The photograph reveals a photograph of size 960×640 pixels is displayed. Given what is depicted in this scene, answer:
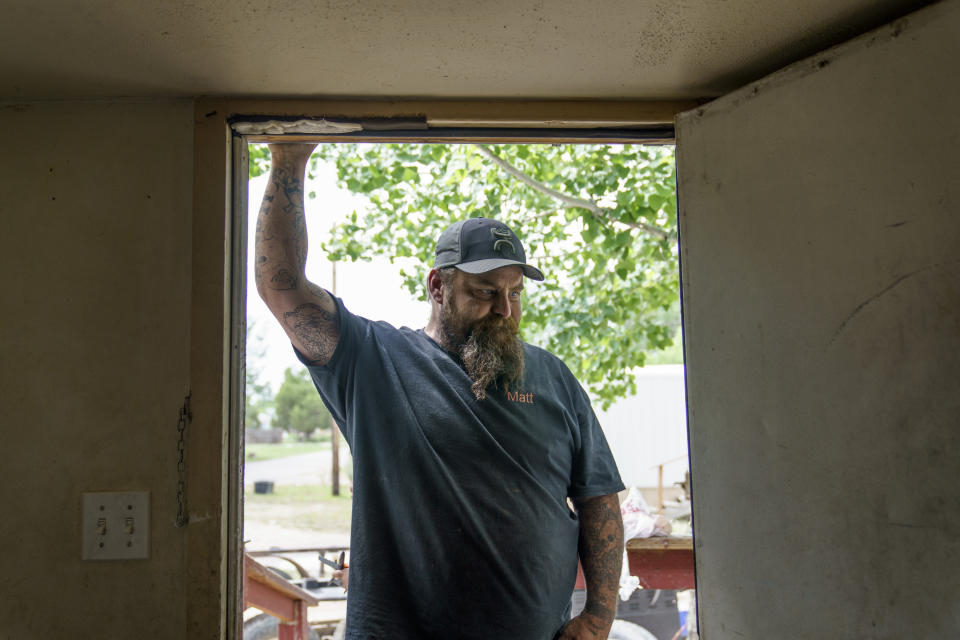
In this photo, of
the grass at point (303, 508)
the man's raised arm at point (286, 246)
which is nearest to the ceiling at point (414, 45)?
the man's raised arm at point (286, 246)

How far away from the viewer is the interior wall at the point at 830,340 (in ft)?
4.32

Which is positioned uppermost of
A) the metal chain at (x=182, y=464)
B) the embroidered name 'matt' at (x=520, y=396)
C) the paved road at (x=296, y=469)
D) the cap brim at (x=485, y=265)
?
the cap brim at (x=485, y=265)

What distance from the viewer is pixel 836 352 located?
1.47 meters

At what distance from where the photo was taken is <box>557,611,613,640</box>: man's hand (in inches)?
81.7

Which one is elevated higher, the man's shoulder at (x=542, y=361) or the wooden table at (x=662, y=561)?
the man's shoulder at (x=542, y=361)

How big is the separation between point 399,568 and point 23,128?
4.79 ft

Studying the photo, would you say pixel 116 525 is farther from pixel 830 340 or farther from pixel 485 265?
pixel 830 340

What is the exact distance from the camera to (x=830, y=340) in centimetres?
149

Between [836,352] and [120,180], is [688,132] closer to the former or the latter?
[836,352]

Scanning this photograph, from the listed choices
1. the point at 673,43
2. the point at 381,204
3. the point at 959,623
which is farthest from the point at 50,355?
the point at 381,204

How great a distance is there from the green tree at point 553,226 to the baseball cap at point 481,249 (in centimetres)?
243

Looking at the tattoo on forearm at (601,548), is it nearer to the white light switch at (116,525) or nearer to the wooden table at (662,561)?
the wooden table at (662,561)

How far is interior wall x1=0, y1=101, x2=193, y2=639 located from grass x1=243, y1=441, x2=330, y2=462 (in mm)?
25646

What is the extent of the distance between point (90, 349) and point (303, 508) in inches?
649
